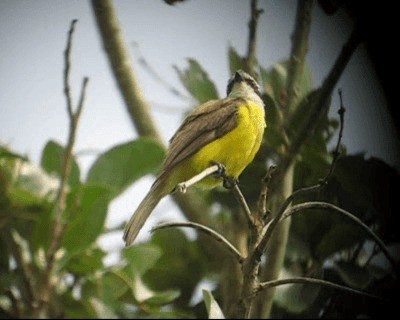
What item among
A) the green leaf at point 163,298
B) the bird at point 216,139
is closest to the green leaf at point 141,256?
the green leaf at point 163,298

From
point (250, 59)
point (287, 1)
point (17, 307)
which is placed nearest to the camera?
point (287, 1)

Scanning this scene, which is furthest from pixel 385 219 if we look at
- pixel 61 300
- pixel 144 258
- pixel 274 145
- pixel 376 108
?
pixel 61 300

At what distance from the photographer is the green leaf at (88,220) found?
162 cm

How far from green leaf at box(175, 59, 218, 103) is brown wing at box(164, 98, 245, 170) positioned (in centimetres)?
10

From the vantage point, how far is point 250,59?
45.6 inches

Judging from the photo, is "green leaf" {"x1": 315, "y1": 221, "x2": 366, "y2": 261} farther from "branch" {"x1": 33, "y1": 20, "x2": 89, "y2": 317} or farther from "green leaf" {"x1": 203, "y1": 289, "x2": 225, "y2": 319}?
"branch" {"x1": 33, "y1": 20, "x2": 89, "y2": 317}

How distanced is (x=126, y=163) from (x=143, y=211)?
708mm

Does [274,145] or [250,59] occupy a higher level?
[250,59]

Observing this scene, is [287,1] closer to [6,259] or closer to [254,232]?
[254,232]

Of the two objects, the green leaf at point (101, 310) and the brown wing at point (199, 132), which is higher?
the brown wing at point (199, 132)

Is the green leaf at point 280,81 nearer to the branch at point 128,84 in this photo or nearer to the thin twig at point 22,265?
the branch at point 128,84

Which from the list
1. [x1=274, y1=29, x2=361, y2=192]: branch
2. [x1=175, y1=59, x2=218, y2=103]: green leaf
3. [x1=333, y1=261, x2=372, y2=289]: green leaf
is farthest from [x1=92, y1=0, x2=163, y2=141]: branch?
[x1=333, y1=261, x2=372, y2=289]: green leaf

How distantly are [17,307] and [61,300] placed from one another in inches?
5.2

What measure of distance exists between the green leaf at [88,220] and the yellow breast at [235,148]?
32 cm
